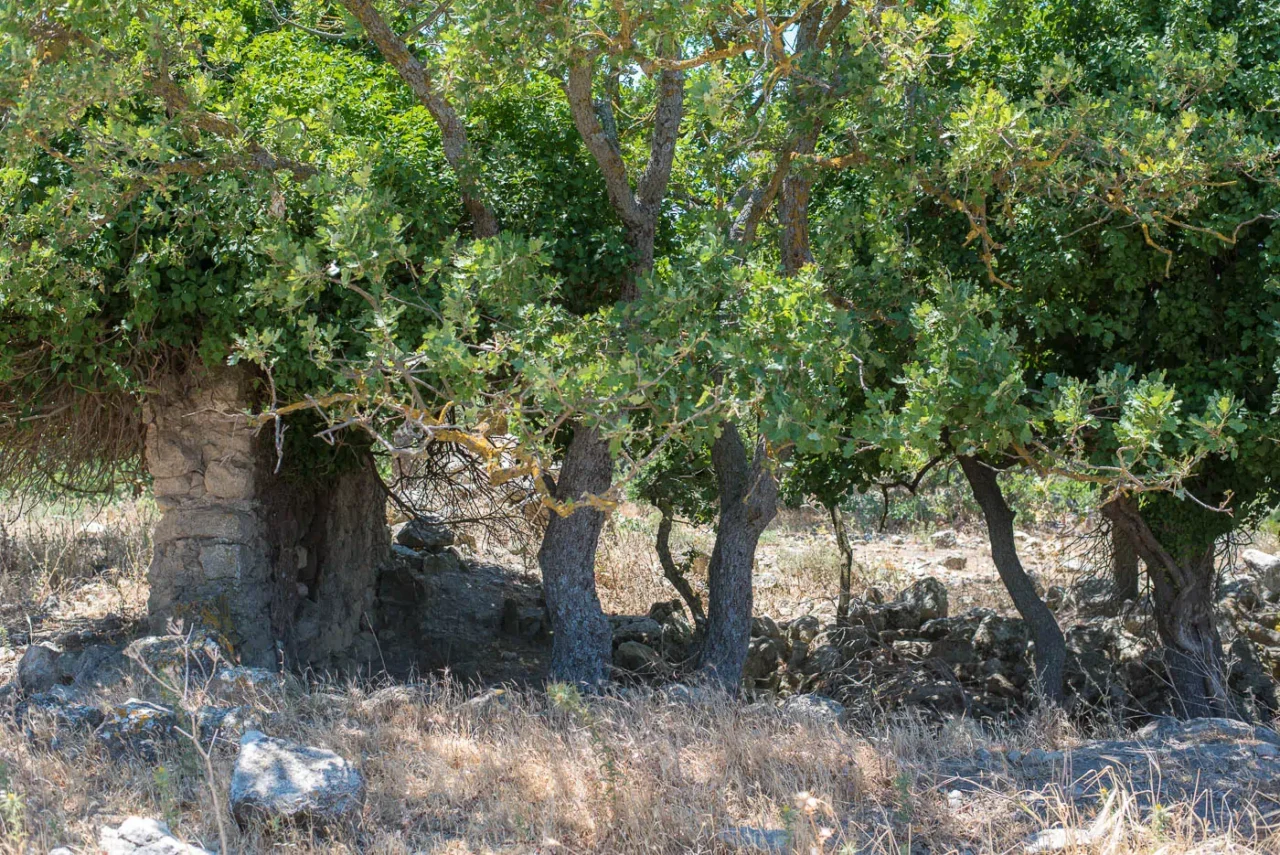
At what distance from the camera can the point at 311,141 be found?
19.0 feet

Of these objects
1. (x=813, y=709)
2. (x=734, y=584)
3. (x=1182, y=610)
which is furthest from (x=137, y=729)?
(x=1182, y=610)

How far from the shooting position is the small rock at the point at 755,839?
3.81m

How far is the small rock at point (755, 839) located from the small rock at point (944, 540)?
12.1 m

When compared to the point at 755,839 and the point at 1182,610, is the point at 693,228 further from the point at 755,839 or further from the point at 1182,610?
the point at 1182,610

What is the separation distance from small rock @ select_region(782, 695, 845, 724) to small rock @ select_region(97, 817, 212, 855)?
2.85 metres

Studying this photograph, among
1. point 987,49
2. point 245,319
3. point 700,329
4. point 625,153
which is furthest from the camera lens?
point 625,153

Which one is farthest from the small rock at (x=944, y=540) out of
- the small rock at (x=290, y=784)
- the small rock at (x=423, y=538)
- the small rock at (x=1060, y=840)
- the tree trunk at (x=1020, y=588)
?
the small rock at (x=290, y=784)

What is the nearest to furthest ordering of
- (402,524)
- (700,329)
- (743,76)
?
(700,329)
(743,76)
(402,524)

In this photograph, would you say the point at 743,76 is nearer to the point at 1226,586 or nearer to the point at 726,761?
the point at 726,761

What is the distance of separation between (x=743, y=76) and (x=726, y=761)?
3300 millimetres

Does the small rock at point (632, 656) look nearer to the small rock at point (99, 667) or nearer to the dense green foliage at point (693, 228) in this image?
the dense green foliage at point (693, 228)

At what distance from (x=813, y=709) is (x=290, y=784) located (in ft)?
9.14

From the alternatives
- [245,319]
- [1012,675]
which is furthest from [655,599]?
[245,319]

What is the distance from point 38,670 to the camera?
23.1 ft
